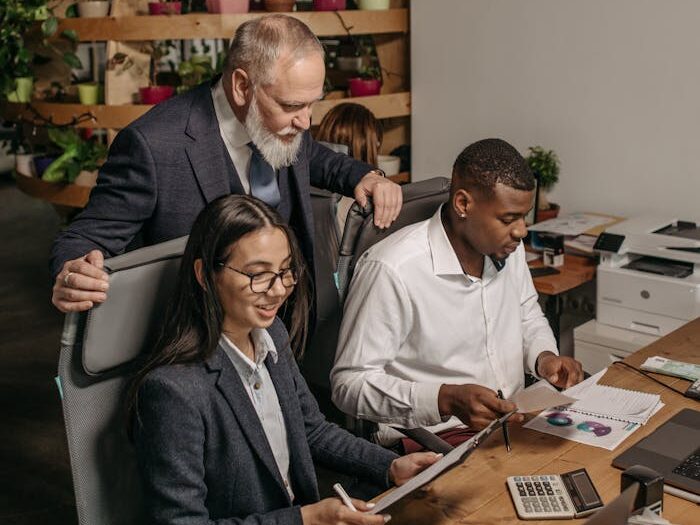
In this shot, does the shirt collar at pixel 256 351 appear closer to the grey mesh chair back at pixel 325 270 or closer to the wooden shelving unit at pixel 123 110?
the grey mesh chair back at pixel 325 270

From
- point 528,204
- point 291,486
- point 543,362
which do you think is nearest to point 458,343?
point 543,362

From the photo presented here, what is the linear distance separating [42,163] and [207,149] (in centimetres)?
267

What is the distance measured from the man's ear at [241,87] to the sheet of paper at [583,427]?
0.96 metres

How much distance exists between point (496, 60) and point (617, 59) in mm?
544

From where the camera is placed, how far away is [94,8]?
4102mm

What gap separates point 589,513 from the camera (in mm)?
1552

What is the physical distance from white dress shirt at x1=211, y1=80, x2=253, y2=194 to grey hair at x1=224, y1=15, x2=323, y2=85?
0.36 feet

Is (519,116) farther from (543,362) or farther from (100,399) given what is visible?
(100,399)

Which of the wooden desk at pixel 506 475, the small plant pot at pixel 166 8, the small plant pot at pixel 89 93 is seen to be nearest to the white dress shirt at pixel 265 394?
the wooden desk at pixel 506 475

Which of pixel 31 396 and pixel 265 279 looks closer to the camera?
pixel 265 279

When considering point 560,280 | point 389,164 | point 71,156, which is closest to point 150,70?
point 71,156

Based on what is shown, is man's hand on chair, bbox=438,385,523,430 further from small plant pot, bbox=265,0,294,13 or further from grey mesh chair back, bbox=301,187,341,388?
small plant pot, bbox=265,0,294,13

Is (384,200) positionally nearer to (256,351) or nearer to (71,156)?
(256,351)

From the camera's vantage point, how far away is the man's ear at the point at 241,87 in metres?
2.05
